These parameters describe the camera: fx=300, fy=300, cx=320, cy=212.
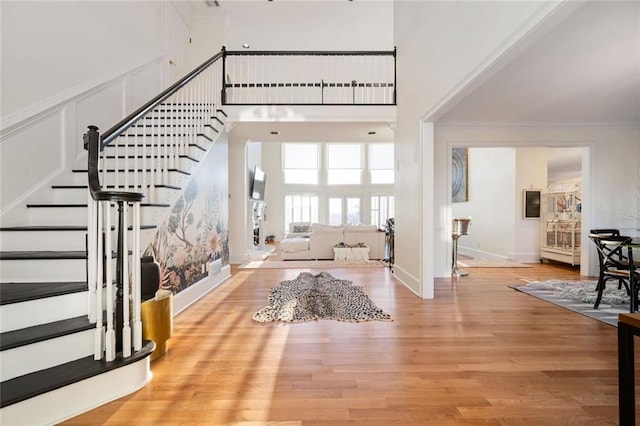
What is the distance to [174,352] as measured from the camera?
2.32 meters

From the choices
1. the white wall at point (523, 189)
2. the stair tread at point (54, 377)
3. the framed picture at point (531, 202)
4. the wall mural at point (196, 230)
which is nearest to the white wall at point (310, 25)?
the wall mural at point (196, 230)

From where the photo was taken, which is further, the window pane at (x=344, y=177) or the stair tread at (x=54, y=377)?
the window pane at (x=344, y=177)

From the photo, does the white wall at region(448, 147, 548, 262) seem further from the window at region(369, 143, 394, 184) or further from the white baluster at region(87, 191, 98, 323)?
the white baluster at region(87, 191, 98, 323)

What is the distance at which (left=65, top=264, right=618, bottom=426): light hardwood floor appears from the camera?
1607mm

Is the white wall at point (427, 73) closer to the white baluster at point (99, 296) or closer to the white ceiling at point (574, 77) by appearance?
the white ceiling at point (574, 77)

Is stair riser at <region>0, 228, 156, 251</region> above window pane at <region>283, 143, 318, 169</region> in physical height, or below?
below

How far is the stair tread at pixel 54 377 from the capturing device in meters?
1.43

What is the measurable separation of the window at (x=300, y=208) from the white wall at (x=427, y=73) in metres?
8.96

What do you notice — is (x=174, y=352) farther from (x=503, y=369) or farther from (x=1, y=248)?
(x=503, y=369)

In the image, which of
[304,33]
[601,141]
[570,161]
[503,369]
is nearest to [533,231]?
[601,141]

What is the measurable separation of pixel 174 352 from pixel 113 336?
2.15ft

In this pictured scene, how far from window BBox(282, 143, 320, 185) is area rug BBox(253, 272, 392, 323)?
9.57m

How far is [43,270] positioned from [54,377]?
2.97ft

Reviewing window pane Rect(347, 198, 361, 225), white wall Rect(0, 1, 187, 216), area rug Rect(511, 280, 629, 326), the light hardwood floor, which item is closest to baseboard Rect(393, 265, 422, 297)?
the light hardwood floor
